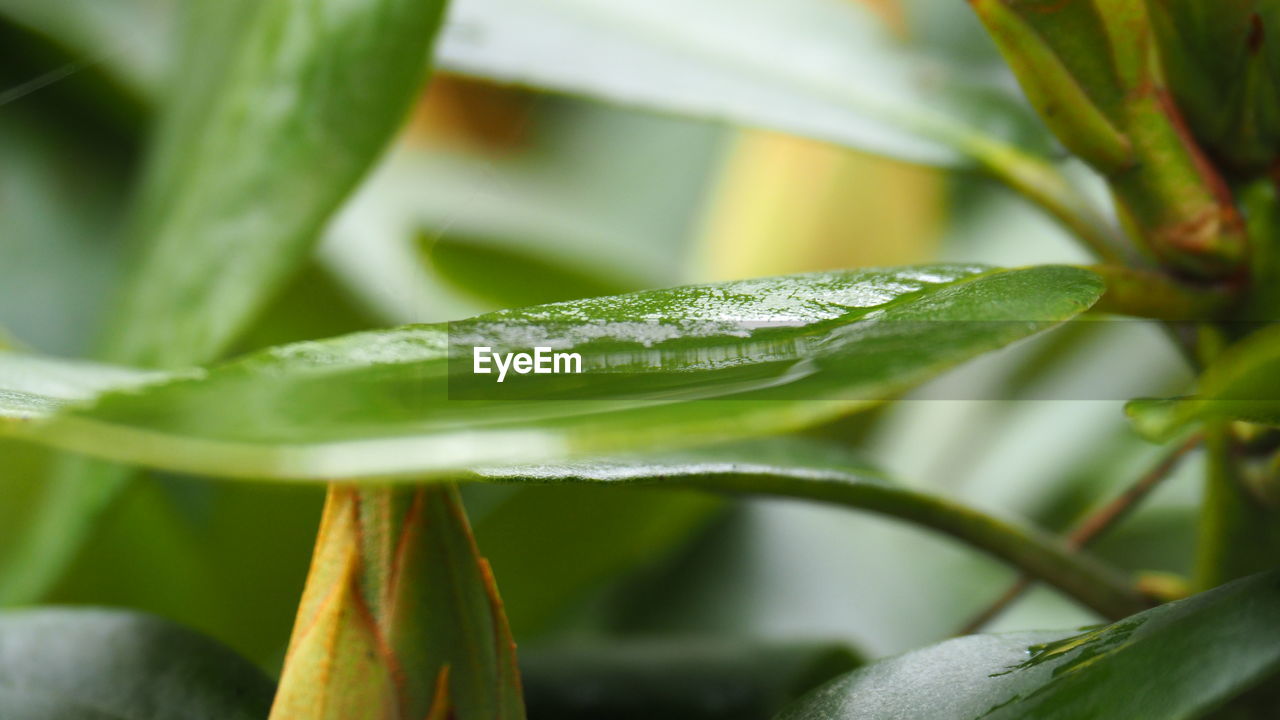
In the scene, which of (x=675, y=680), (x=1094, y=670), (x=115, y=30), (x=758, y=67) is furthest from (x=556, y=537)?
(x=115, y=30)

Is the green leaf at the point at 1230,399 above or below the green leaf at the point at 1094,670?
above

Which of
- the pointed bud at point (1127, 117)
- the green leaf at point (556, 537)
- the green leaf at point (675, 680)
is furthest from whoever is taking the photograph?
the green leaf at point (556, 537)

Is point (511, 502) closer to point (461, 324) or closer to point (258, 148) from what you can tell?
point (258, 148)

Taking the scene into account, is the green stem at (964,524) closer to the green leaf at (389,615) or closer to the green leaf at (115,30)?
the green leaf at (389,615)

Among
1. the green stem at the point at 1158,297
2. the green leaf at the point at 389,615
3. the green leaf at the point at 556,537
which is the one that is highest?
the green leaf at the point at 556,537

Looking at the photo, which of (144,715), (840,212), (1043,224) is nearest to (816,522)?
(840,212)

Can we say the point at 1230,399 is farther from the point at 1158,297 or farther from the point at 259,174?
the point at 259,174

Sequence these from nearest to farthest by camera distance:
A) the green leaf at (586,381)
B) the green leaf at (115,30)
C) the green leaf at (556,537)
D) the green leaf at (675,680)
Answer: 1. the green leaf at (586,381)
2. the green leaf at (675,680)
3. the green leaf at (556,537)
4. the green leaf at (115,30)

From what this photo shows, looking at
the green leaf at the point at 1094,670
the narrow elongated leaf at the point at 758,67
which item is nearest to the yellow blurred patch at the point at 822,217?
the narrow elongated leaf at the point at 758,67
